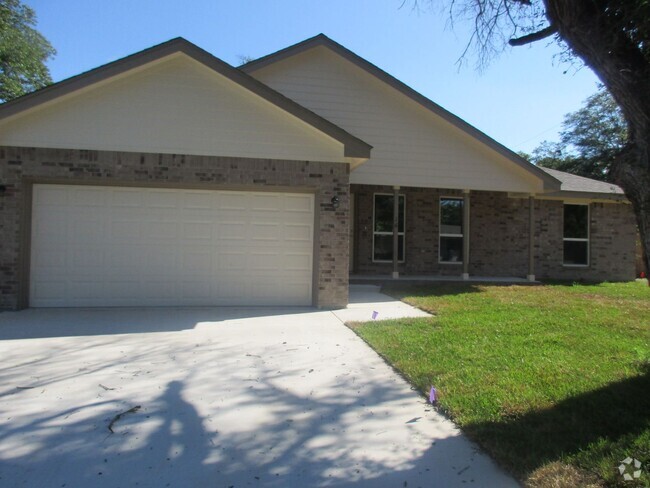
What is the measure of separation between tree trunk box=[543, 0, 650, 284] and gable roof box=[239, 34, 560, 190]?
879 centimetres

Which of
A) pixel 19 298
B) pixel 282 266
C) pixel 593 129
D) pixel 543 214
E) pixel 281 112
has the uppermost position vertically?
pixel 593 129

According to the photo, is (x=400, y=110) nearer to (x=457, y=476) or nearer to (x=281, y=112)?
(x=281, y=112)

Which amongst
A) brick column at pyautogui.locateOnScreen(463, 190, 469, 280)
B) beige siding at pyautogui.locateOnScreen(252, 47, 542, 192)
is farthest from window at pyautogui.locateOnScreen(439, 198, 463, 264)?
beige siding at pyautogui.locateOnScreen(252, 47, 542, 192)

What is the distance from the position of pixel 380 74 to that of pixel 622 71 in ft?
31.1

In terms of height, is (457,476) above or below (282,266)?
below

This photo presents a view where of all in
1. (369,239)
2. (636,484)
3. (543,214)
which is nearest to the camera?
(636,484)

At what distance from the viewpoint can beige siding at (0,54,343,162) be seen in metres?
8.70

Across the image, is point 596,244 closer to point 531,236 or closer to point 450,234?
point 531,236

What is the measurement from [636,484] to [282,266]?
7.22m

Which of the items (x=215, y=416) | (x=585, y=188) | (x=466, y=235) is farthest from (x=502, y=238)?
(x=215, y=416)

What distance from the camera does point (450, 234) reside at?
15281 millimetres

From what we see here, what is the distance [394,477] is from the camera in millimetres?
3232

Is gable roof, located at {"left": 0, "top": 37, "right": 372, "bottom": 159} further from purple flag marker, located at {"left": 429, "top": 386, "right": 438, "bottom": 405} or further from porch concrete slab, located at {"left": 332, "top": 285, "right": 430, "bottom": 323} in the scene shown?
purple flag marker, located at {"left": 429, "top": 386, "right": 438, "bottom": 405}

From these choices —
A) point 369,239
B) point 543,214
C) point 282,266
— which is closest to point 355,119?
point 369,239
